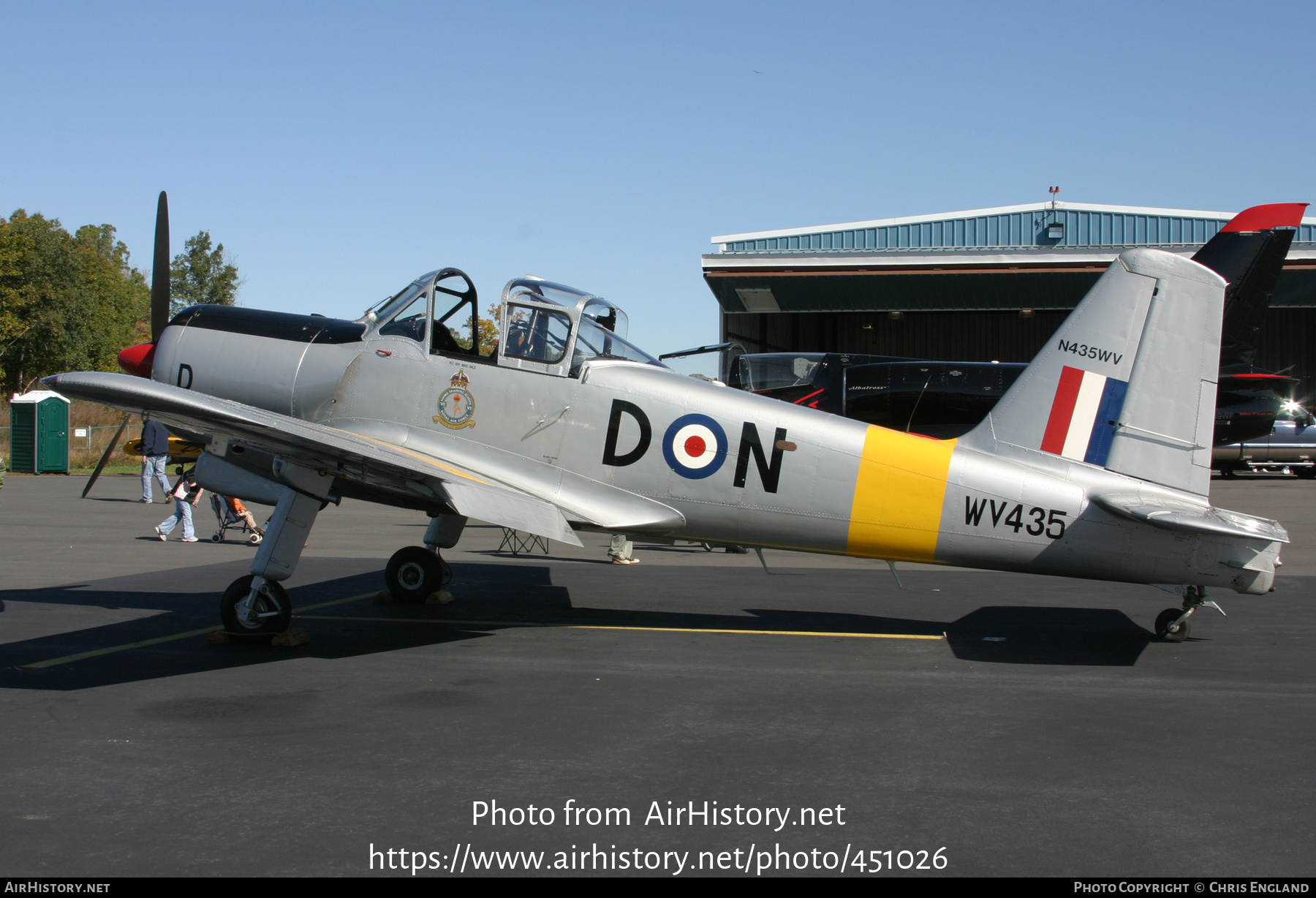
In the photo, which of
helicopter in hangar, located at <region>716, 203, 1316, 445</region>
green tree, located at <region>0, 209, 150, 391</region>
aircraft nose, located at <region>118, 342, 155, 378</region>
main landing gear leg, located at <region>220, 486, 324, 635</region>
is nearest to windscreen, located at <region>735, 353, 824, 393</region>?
helicopter in hangar, located at <region>716, 203, 1316, 445</region>

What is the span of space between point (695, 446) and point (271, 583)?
3409 millimetres

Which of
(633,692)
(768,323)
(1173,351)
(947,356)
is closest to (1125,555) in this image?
(1173,351)

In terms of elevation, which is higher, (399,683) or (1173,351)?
(1173,351)

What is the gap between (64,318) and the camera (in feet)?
216

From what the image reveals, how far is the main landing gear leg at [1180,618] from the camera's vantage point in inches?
290

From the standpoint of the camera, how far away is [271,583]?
7.23 m

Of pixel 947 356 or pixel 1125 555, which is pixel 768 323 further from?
pixel 1125 555

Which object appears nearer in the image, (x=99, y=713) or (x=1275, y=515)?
(x=99, y=713)

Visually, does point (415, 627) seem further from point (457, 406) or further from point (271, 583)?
point (457, 406)

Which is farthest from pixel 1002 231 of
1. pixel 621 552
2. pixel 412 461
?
pixel 412 461

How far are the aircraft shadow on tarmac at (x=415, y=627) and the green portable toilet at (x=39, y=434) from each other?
25076 mm

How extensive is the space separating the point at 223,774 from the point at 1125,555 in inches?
236

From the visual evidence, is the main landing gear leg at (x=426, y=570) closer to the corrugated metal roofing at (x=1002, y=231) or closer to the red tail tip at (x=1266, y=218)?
the red tail tip at (x=1266, y=218)

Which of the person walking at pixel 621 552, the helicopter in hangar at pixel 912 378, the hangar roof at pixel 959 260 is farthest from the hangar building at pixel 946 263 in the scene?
the person walking at pixel 621 552
